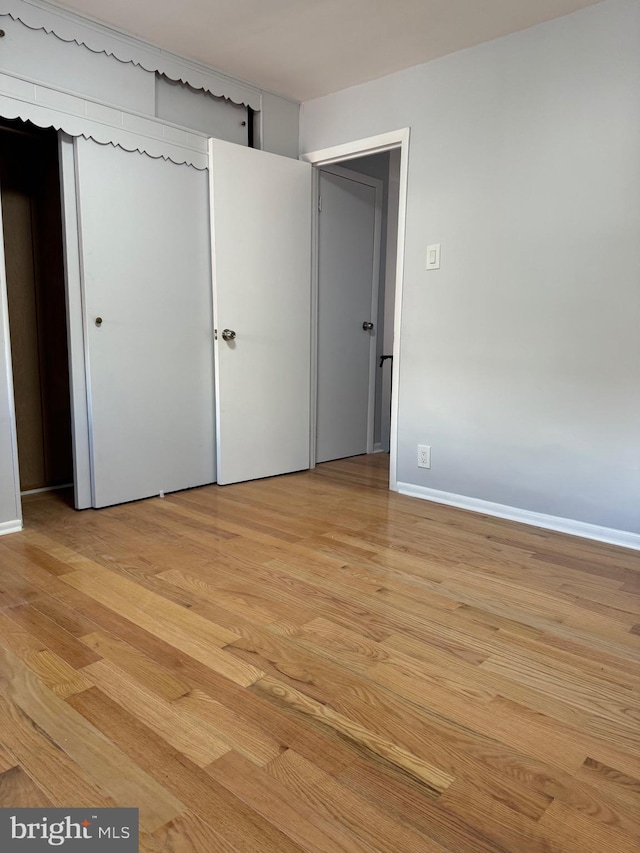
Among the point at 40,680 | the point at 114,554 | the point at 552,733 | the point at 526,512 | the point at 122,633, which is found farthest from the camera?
the point at 526,512

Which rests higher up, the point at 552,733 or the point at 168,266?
the point at 168,266

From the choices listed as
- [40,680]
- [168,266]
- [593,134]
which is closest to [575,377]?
[593,134]

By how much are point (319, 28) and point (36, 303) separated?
1.96 m

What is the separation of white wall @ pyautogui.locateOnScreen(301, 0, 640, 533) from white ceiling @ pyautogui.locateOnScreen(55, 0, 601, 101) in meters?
0.13

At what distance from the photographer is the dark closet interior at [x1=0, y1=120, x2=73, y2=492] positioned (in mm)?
3012

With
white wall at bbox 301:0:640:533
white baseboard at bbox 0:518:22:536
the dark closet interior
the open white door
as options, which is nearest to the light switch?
white wall at bbox 301:0:640:533

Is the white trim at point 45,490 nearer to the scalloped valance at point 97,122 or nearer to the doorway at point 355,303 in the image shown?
the doorway at point 355,303

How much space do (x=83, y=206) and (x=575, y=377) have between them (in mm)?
2332

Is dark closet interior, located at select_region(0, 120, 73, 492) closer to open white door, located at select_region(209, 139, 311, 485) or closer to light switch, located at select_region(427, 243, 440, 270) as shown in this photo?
open white door, located at select_region(209, 139, 311, 485)

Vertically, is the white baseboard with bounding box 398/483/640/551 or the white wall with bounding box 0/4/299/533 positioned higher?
the white wall with bounding box 0/4/299/533

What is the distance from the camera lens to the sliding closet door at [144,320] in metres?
2.76

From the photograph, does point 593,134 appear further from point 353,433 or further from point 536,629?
point 353,433

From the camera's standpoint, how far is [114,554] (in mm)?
2330

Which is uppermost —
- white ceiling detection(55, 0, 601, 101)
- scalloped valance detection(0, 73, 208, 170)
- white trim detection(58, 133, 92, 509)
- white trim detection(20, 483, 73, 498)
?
white ceiling detection(55, 0, 601, 101)
